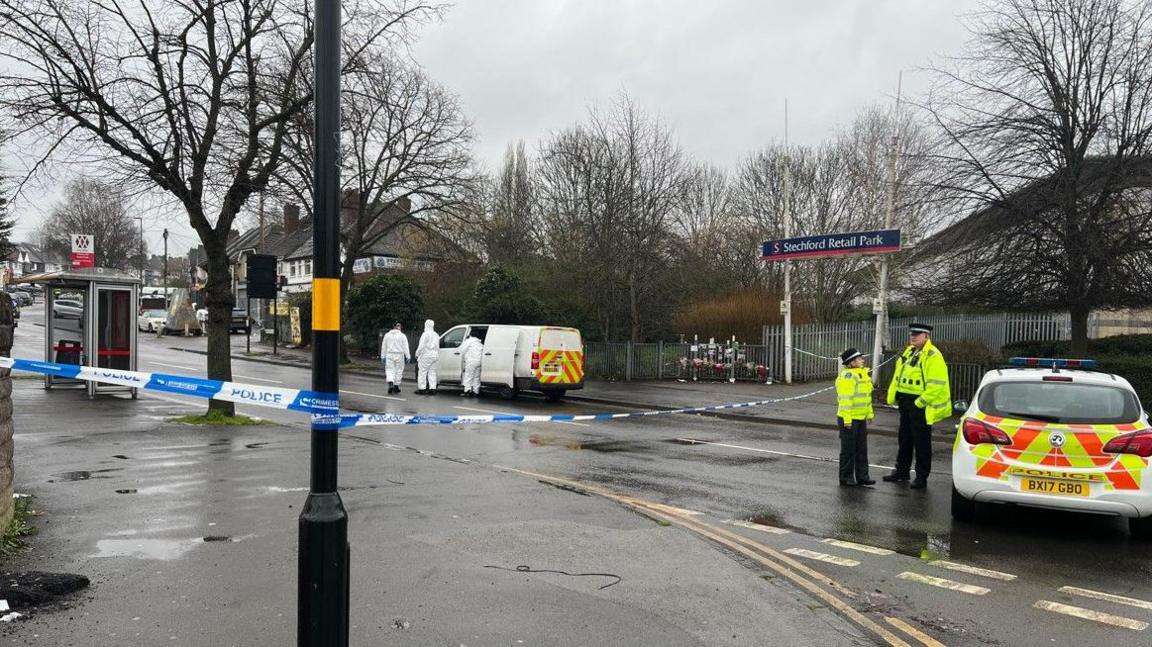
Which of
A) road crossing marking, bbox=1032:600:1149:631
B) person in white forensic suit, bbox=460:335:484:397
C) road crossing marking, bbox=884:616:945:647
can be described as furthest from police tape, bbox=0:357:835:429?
person in white forensic suit, bbox=460:335:484:397

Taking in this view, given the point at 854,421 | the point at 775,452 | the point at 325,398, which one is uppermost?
the point at 325,398

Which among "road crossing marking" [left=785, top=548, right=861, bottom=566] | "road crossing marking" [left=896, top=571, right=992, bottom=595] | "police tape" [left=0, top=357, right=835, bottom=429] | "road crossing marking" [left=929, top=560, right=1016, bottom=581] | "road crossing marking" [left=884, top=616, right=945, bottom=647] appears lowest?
"road crossing marking" [left=929, top=560, right=1016, bottom=581]

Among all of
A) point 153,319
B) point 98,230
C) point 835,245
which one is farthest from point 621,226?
point 98,230

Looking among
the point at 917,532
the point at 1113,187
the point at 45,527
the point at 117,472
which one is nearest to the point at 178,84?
the point at 117,472

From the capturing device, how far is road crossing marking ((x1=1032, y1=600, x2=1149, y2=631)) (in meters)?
5.16

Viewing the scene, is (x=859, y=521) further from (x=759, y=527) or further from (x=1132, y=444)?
(x=1132, y=444)

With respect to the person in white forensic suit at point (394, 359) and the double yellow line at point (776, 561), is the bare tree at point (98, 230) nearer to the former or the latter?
the person in white forensic suit at point (394, 359)

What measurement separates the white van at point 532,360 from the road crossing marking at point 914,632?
1489cm

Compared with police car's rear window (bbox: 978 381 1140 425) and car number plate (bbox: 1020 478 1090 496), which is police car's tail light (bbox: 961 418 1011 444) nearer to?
police car's rear window (bbox: 978 381 1140 425)

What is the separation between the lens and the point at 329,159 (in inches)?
138

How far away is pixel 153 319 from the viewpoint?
49156 mm

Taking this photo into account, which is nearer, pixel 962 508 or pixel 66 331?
pixel 962 508

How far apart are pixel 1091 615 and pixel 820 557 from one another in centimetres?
182

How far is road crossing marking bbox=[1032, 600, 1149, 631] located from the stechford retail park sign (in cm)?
1484
